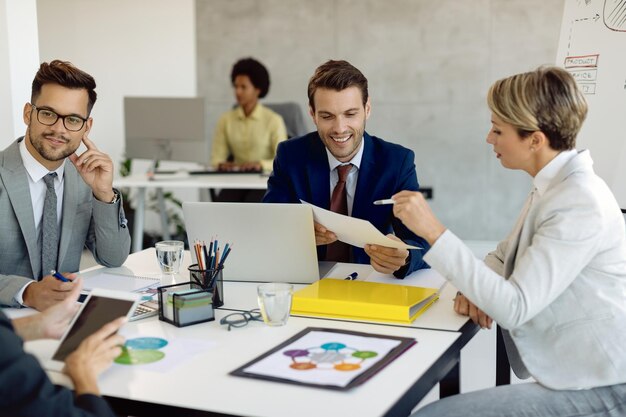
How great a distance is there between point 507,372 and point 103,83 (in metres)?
5.49

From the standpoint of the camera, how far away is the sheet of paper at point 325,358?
1.48m

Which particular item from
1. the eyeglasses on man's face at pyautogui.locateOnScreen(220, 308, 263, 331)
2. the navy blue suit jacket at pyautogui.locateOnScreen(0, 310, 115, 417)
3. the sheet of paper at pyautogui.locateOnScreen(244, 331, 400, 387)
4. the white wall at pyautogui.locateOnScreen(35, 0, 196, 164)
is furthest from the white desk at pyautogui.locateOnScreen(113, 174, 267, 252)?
the navy blue suit jacket at pyautogui.locateOnScreen(0, 310, 115, 417)

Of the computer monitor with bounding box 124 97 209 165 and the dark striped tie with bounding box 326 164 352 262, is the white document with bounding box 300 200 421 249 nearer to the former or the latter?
the dark striped tie with bounding box 326 164 352 262

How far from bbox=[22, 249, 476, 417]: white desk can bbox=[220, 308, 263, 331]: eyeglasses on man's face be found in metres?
0.02

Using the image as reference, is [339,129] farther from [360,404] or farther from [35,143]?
[360,404]

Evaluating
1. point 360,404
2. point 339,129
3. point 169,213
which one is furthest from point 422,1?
point 360,404

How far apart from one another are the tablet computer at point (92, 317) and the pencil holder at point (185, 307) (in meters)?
0.26

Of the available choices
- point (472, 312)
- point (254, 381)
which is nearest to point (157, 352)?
point (254, 381)

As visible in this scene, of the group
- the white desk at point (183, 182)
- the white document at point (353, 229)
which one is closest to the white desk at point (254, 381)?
the white document at point (353, 229)

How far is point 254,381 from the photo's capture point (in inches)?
58.1

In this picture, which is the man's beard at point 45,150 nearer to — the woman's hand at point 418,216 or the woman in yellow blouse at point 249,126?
the woman's hand at point 418,216

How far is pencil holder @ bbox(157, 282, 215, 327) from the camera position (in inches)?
72.6

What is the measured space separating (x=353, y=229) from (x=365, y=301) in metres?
0.27

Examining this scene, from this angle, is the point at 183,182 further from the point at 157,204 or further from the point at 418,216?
the point at 418,216
